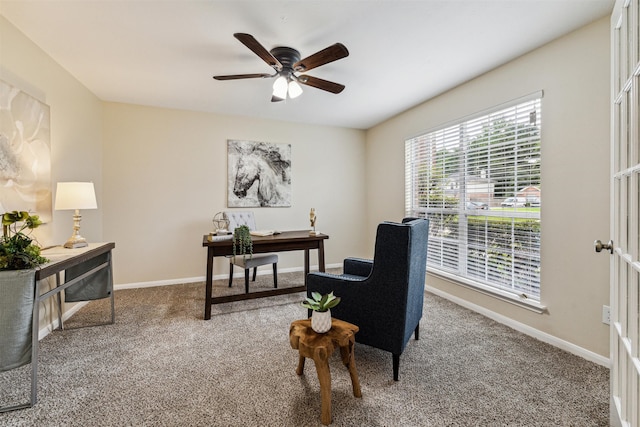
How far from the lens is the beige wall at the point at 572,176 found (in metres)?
1.94

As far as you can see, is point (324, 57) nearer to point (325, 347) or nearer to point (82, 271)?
point (325, 347)

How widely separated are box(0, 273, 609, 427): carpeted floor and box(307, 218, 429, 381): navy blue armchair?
0.27 m

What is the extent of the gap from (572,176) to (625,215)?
44.3 inches

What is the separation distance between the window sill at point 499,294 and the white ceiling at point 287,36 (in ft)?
6.87

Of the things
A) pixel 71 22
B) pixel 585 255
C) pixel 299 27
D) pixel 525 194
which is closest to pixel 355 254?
pixel 525 194

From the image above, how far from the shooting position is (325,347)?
55.5 inches

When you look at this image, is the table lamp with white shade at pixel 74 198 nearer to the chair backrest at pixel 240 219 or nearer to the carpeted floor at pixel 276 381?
the carpeted floor at pixel 276 381

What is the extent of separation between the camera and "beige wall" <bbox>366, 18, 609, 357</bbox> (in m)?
1.94

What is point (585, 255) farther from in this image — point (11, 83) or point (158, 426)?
point (11, 83)

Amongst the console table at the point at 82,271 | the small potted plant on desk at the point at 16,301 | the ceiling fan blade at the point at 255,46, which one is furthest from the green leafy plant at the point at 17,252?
the ceiling fan blade at the point at 255,46

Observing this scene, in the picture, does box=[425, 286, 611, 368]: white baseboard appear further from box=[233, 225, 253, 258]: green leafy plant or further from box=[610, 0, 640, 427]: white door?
box=[233, 225, 253, 258]: green leafy plant

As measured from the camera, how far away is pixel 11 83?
203cm

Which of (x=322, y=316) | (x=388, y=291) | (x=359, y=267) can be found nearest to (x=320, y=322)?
(x=322, y=316)

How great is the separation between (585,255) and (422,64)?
2011 mm
